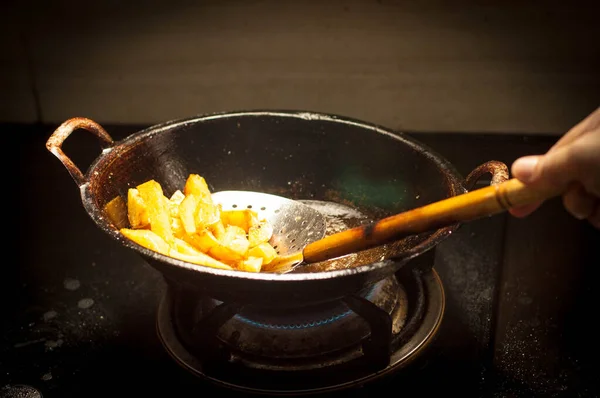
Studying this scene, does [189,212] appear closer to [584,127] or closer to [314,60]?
[584,127]

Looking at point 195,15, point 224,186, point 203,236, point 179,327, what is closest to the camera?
point 203,236

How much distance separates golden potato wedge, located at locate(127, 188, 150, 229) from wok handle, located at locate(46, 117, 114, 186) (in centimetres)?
14

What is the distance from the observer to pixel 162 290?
5.73 ft

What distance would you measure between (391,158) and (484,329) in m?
0.59

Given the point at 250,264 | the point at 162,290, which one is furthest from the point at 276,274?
the point at 162,290

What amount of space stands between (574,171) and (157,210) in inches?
39.3

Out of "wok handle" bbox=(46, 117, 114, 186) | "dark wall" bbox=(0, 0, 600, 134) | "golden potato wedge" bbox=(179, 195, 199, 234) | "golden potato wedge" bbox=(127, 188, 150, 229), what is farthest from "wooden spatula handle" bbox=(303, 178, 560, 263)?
"dark wall" bbox=(0, 0, 600, 134)

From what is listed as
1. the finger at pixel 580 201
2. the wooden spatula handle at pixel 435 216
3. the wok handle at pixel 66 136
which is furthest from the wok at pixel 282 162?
the finger at pixel 580 201

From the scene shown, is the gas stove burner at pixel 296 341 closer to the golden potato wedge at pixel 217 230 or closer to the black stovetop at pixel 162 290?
the black stovetop at pixel 162 290

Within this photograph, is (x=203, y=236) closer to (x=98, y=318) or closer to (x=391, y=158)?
(x=98, y=318)

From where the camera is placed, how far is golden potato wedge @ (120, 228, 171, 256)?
4.12 feet

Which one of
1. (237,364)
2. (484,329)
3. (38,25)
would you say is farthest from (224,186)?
(38,25)

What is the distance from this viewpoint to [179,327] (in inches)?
60.2

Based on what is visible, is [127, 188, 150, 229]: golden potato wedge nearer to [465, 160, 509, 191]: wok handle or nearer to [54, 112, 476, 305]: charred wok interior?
[54, 112, 476, 305]: charred wok interior
